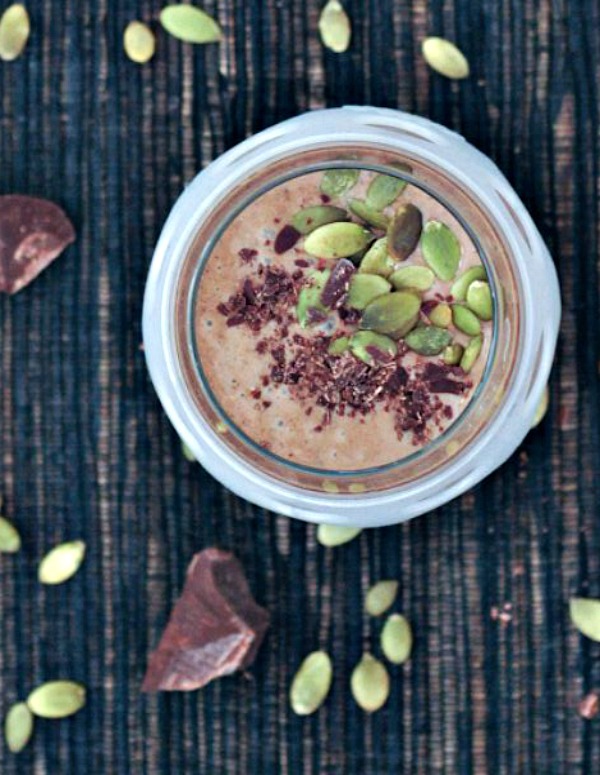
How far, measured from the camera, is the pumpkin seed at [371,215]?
0.65 m

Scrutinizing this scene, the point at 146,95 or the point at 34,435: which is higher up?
the point at 146,95

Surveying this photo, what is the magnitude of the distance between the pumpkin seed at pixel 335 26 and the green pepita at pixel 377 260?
13 centimetres

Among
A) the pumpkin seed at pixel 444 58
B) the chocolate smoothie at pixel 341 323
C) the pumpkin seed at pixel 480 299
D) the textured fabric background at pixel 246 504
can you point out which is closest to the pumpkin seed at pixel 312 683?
the textured fabric background at pixel 246 504

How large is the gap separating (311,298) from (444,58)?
6.8 inches

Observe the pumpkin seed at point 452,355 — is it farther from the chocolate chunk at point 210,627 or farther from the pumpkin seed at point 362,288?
the chocolate chunk at point 210,627

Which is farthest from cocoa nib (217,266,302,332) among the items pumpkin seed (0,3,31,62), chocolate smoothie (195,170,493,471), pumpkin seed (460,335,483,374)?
pumpkin seed (0,3,31,62)

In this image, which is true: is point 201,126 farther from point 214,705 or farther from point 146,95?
point 214,705

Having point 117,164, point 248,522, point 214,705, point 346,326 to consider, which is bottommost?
point 214,705

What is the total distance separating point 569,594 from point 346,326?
0.71ft

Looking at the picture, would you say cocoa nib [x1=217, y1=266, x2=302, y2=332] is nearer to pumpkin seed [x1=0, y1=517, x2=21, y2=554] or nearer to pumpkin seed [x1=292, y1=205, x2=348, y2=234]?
pumpkin seed [x1=292, y1=205, x2=348, y2=234]

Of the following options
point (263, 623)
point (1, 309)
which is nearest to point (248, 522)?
point (263, 623)

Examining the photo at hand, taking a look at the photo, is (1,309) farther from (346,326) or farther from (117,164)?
(346,326)

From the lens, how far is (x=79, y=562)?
2.29 feet

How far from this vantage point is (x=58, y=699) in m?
0.70
